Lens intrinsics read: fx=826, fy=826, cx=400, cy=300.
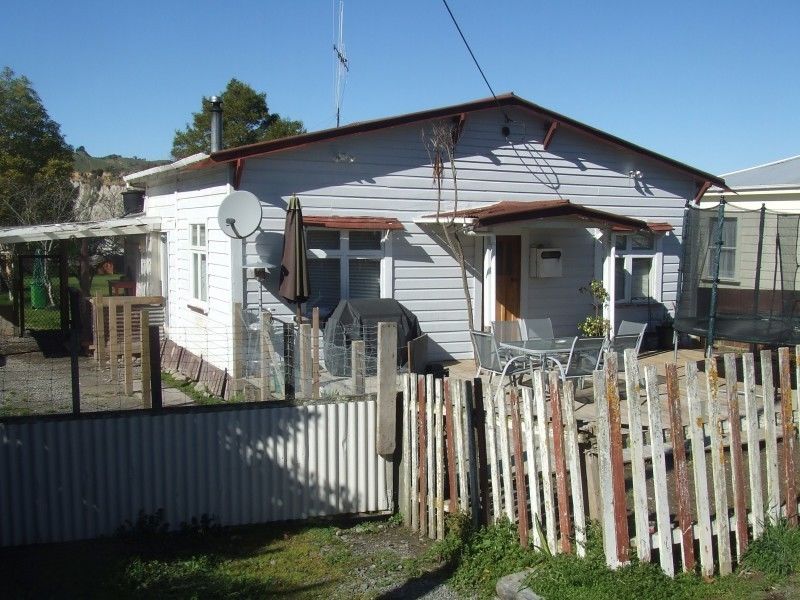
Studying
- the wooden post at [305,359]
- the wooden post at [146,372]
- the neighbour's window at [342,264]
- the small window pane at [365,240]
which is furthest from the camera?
the small window pane at [365,240]

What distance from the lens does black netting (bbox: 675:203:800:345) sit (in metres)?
10.4

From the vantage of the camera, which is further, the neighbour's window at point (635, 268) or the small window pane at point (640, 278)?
the small window pane at point (640, 278)

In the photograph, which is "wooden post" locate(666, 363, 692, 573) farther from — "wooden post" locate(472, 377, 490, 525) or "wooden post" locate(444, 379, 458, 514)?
"wooden post" locate(444, 379, 458, 514)

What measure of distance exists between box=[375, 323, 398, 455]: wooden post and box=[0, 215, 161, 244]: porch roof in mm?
9993

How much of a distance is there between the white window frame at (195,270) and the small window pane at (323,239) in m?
1.77

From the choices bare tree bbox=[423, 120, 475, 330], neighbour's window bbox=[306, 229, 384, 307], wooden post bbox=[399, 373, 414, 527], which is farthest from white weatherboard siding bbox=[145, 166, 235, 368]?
wooden post bbox=[399, 373, 414, 527]

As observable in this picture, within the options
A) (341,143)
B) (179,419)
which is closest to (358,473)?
(179,419)

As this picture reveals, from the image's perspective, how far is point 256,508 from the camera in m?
6.27

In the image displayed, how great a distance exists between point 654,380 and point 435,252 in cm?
806

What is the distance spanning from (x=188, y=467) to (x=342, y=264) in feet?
21.1

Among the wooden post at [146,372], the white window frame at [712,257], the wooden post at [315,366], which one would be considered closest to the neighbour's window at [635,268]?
the white window frame at [712,257]

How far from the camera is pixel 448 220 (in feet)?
40.7

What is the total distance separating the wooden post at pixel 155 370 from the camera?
6.07 metres

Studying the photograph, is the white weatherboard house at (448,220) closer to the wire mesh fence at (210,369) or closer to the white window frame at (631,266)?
the white window frame at (631,266)
